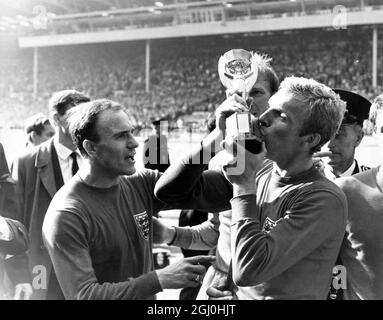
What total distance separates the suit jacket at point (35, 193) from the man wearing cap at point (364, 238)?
1.74 m

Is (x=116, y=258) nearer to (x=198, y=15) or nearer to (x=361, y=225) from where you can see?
(x=361, y=225)

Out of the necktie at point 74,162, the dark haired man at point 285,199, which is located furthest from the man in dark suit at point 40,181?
the dark haired man at point 285,199

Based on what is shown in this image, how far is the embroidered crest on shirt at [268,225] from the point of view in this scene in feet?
5.28

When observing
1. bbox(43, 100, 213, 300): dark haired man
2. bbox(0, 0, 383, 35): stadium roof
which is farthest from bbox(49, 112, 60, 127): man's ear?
bbox(0, 0, 383, 35): stadium roof

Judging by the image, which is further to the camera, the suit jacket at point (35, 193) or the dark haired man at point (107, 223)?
the suit jacket at point (35, 193)

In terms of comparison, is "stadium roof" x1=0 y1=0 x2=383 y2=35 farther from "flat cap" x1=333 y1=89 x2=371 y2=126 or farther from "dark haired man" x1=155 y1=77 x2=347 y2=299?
"dark haired man" x1=155 y1=77 x2=347 y2=299

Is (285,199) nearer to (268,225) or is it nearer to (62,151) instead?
(268,225)

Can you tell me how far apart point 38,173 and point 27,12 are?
27245 mm

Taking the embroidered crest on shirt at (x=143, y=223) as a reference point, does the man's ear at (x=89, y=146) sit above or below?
above

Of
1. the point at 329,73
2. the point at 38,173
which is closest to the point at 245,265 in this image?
the point at 38,173

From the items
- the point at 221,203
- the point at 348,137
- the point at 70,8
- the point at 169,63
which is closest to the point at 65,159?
the point at 221,203

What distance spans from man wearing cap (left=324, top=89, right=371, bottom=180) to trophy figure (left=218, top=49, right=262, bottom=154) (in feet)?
3.21

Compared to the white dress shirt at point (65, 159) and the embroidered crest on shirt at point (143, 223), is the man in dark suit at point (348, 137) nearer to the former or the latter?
the embroidered crest on shirt at point (143, 223)

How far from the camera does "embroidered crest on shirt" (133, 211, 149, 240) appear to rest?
204 cm
